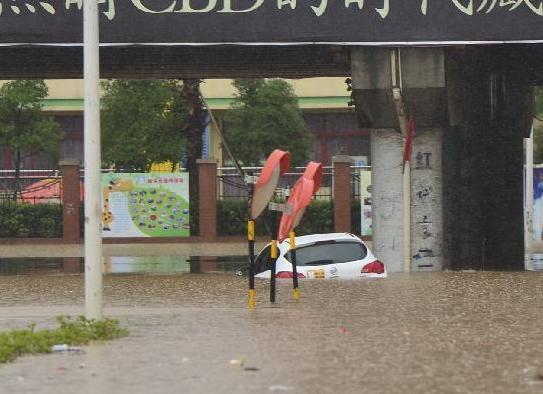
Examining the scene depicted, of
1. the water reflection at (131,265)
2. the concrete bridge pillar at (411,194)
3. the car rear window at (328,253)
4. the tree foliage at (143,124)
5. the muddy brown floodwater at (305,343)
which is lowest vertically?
the water reflection at (131,265)

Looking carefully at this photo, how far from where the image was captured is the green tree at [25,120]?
153ft

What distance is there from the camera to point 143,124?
44.0 meters

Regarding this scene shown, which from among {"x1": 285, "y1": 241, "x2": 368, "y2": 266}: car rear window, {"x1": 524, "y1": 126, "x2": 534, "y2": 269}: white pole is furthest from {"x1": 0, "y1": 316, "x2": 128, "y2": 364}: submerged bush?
{"x1": 524, "y1": 126, "x2": 534, "y2": 269}: white pole

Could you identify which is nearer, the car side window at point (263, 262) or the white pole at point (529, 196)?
the car side window at point (263, 262)

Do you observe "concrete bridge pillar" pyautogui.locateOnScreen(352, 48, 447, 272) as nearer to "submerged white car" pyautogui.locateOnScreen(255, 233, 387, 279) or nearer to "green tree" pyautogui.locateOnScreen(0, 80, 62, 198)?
"submerged white car" pyautogui.locateOnScreen(255, 233, 387, 279)

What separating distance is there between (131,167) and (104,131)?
73.0 inches

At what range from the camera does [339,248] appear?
69.4 ft

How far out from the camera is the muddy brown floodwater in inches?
355

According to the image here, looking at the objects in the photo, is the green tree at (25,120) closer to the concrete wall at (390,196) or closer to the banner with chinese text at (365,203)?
the banner with chinese text at (365,203)

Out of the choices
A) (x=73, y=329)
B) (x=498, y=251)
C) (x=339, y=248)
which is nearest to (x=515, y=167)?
(x=498, y=251)

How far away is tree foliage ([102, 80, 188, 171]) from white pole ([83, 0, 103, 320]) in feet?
102

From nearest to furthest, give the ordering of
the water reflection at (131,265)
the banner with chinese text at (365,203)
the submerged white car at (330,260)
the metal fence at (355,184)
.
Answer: the submerged white car at (330,260), the water reflection at (131,265), the banner with chinese text at (365,203), the metal fence at (355,184)

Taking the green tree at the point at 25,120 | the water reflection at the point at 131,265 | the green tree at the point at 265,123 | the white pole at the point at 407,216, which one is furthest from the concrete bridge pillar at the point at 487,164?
the green tree at the point at 25,120

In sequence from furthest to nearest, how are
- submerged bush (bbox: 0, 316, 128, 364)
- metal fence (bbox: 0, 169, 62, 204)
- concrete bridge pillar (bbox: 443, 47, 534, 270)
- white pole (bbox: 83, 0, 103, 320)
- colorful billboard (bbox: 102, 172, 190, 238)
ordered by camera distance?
metal fence (bbox: 0, 169, 62, 204) < colorful billboard (bbox: 102, 172, 190, 238) < concrete bridge pillar (bbox: 443, 47, 534, 270) < white pole (bbox: 83, 0, 103, 320) < submerged bush (bbox: 0, 316, 128, 364)
